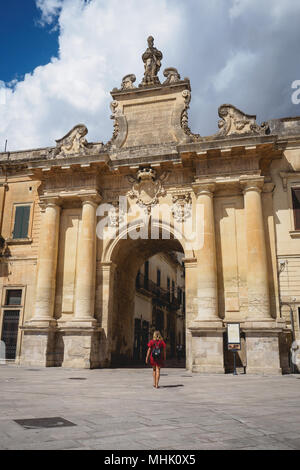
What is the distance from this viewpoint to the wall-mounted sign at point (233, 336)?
14.9m

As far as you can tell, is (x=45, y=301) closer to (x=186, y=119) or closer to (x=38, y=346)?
(x=38, y=346)

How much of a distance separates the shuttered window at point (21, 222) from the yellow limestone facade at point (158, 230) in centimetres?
18

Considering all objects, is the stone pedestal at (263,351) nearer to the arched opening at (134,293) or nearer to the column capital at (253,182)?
the arched opening at (134,293)

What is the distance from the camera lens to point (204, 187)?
58.6ft

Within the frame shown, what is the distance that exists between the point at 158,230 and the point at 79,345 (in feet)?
20.0

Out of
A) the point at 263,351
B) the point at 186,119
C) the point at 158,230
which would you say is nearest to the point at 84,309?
→ the point at 158,230

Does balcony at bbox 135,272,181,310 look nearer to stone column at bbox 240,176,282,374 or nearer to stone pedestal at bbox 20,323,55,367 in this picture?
stone pedestal at bbox 20,323,55,367

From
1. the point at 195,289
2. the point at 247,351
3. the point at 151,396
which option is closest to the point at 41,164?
the point at 195,289

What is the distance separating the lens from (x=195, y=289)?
17453 mm

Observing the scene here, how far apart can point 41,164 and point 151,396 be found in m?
13.9

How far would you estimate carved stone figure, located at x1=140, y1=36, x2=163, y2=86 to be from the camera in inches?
811

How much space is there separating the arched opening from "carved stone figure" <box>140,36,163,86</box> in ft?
24.8

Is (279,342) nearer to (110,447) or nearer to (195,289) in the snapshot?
(195,289)

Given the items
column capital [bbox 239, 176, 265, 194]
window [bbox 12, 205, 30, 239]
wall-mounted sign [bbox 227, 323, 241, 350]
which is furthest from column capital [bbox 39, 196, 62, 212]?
wall-mounted sign [bbox 227, 323, 241, 350]
